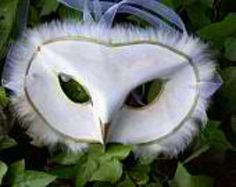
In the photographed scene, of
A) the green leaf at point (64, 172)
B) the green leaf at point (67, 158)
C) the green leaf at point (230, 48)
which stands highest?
the green leaf at point (230, 48)

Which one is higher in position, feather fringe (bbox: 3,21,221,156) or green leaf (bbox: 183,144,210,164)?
feather fringe (bbox: 3,21,221,156)

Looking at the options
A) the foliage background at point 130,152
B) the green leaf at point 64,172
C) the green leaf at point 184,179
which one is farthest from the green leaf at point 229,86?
the green leaf at point 64,172

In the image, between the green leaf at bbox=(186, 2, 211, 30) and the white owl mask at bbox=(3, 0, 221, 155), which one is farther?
the green leaf at bbox=(186, 2, 211, 30)

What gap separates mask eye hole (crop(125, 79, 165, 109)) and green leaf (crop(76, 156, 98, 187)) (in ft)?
0.29

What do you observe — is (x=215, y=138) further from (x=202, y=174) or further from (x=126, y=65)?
(x=126, y=65)

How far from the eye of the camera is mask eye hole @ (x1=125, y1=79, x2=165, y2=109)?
0.96 meters

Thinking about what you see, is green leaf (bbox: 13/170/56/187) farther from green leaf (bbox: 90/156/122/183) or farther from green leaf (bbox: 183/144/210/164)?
green leaf (bbox: 183/144/210/164)

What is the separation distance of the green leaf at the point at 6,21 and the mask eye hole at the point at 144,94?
0.19m

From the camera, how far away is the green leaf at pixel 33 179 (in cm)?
94

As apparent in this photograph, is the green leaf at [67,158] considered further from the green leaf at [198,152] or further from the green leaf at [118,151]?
the green leaf at [198,152]

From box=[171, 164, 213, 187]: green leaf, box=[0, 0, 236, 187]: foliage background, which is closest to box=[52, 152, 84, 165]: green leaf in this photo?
box=[0, 0, 236, 187]: foliage background

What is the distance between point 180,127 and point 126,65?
0.11 meters

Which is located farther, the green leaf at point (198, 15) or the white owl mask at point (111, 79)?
the green leaf at point (198, 15)

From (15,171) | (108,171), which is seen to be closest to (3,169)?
(15,171)
